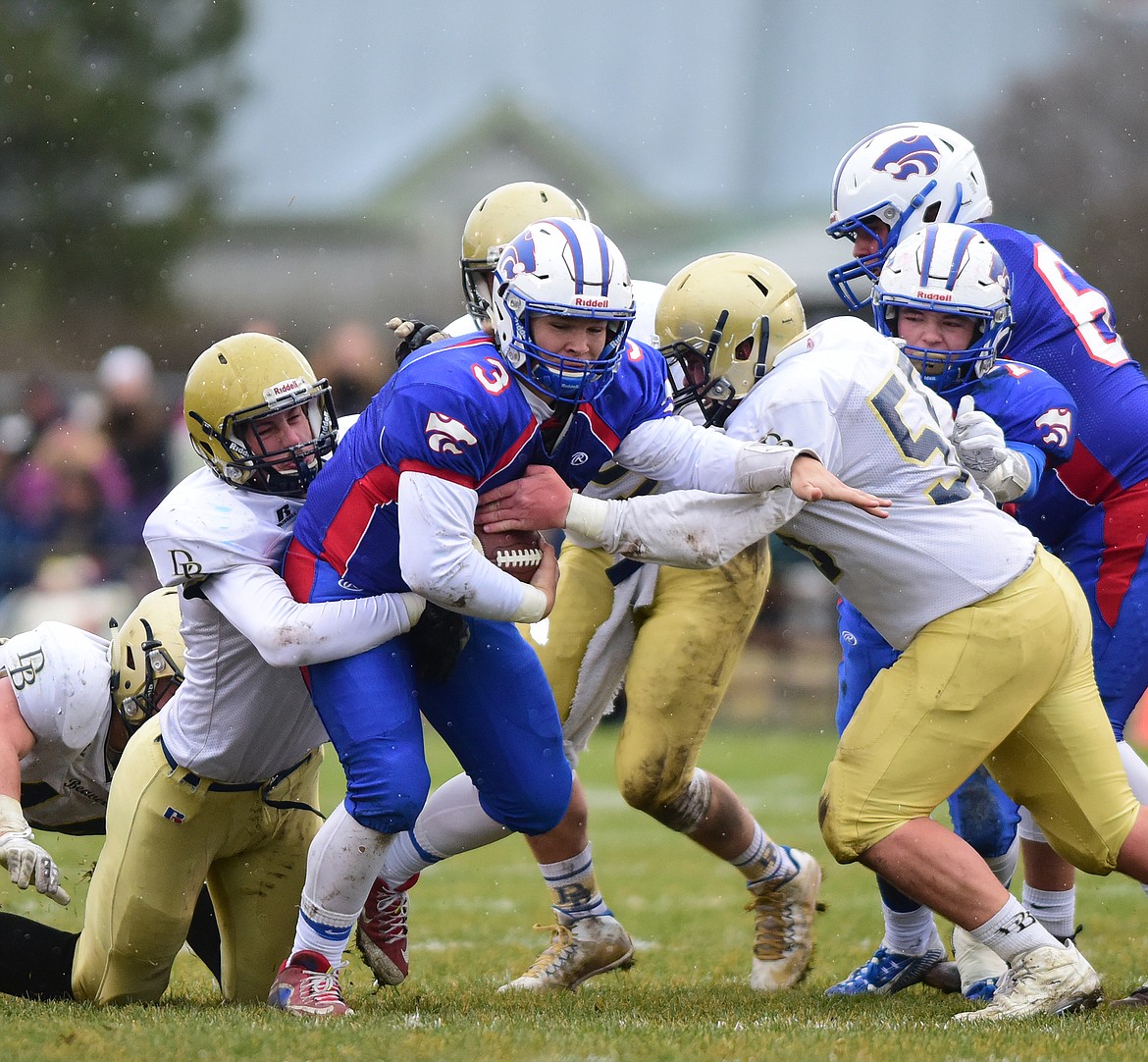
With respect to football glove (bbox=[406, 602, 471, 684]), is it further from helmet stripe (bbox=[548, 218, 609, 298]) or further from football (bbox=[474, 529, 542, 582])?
helmet stripe (bbox=[548, 218, 609, 298])

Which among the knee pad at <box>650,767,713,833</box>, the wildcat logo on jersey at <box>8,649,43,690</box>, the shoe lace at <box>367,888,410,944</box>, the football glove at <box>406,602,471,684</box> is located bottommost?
the shoe lace at <box>367,888,410,944</box>

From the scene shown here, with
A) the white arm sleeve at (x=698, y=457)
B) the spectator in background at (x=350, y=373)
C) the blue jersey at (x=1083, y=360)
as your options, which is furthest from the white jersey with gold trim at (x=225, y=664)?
the spectator in background at (x=350, y=373)

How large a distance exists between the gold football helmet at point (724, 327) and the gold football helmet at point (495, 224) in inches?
15.3

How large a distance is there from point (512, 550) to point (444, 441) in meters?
0.38

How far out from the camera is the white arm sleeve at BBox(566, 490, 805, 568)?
13.3 ft

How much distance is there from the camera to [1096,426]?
4715 mm

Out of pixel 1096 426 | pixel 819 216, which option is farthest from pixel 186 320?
pixel 1096 426

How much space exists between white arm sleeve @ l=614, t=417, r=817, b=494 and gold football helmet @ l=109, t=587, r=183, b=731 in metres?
1.23

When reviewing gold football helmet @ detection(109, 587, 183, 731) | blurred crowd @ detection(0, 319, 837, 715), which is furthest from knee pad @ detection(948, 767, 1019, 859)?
blurred crowd @ detection(0, 319, 837, 715)

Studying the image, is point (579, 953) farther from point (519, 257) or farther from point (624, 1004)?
point (519, 257)

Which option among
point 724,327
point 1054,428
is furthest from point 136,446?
point 1054,428

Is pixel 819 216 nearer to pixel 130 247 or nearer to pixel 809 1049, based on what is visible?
pixel 130 247

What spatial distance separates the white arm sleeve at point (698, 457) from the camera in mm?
3984

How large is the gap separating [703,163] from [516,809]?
24.8 m
